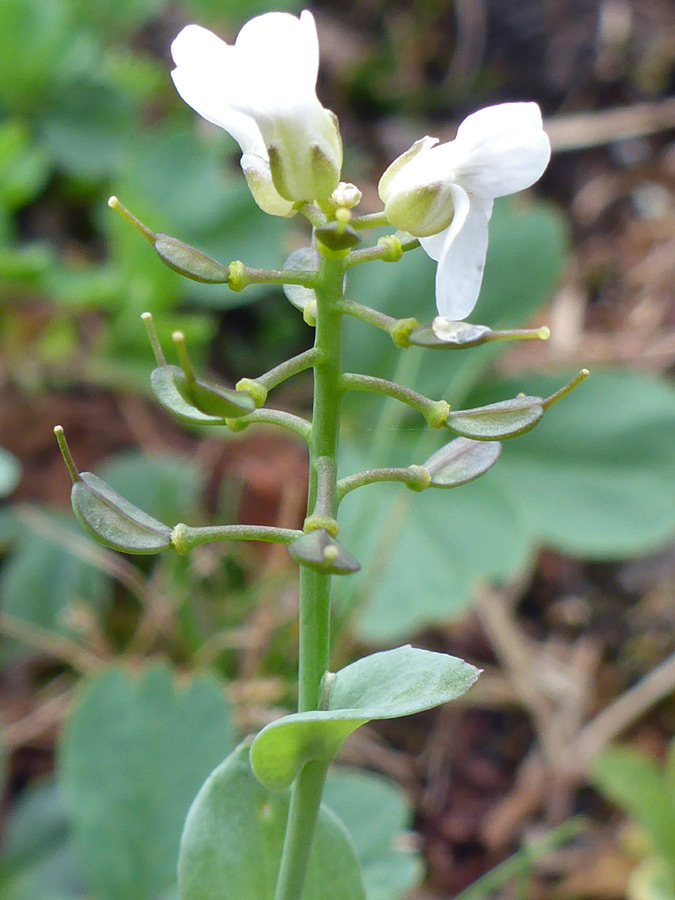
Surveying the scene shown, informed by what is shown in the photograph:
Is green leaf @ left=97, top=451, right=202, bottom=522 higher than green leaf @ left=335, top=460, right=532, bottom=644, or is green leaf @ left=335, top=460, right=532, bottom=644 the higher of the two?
green leaf @ left=97, top=451, right=202, bottom=522

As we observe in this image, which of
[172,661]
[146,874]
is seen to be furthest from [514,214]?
[146,874]

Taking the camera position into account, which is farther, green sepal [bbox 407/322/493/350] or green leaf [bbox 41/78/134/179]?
green leaf [bbox 41/78/134/179]

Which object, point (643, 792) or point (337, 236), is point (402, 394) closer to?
point (337, 236)

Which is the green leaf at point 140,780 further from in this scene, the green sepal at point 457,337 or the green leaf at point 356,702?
the green sepal at point 457,337

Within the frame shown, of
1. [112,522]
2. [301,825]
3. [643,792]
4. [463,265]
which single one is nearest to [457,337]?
[463,265]

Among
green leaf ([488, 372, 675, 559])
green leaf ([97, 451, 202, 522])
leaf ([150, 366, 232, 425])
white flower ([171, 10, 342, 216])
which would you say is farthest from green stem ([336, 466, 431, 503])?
green leaf ([488, 372, 675, 559])

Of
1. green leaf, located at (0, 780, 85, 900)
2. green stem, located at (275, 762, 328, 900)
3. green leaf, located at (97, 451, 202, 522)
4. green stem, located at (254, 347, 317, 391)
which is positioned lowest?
green leaf, located at (0, 780, 85, 900)

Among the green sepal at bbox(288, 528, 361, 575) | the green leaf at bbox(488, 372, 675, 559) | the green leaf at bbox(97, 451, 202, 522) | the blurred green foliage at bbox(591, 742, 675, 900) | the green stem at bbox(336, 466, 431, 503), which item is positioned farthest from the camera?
the green leaf at bbox(488, 372, 675, 559)

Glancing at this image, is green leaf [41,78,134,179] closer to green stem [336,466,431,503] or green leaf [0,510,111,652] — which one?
green leaf [0,510,111,652]
